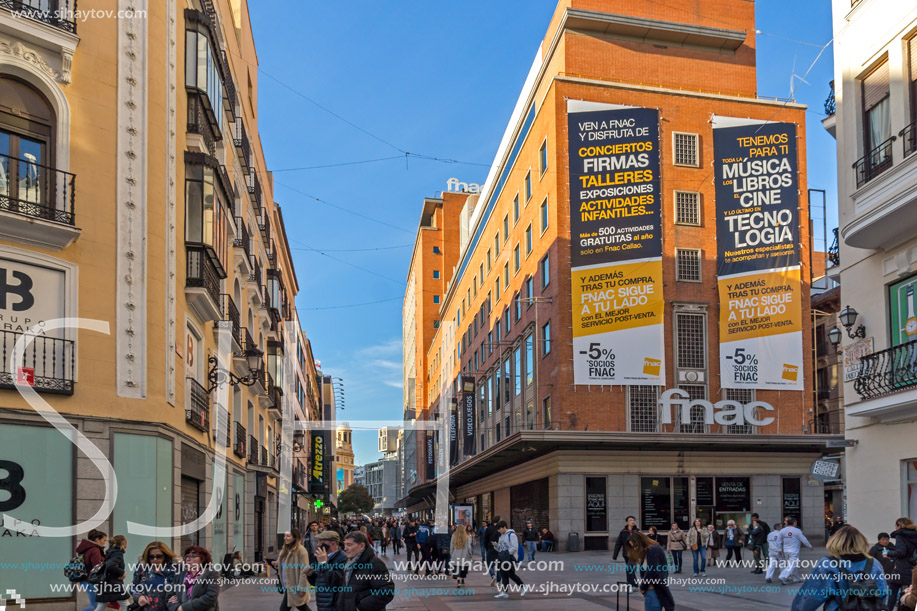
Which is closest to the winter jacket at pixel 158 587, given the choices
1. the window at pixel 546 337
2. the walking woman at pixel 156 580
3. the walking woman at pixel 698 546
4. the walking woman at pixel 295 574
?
the walking woman at pixel 156 580

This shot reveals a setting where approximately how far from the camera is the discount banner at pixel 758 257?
1491 inches

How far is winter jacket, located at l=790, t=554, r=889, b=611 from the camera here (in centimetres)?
750

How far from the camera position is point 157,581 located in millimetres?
8586

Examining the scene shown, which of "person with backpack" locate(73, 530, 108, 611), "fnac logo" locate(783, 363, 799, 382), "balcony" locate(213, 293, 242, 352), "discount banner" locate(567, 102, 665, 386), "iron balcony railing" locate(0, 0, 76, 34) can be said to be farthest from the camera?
"fnac logo" locate(783, 363, 799, 382)

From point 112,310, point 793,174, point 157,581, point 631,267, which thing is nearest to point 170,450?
point 112,310

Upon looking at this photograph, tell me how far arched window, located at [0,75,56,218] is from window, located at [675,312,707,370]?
28.2 meters

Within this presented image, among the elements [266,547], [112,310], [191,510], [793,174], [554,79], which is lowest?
[266,547]

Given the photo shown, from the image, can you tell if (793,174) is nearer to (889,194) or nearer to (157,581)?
(889,194)

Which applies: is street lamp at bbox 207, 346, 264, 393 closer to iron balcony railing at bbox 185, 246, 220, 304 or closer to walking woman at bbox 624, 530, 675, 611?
iron balcony railing at bbox 185, 246, 220, 304

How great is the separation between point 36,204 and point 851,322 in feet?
51.5

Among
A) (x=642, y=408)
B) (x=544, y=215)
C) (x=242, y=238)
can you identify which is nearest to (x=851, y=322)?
(x=242, y=238)

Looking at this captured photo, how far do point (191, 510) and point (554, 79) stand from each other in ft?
84.1

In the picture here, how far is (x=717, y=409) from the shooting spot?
38438mm

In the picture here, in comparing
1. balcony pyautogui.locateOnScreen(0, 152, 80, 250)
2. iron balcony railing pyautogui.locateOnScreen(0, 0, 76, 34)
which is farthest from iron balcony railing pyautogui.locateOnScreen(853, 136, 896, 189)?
iron balcony railing pyautogui.locateOnScreen(0, 0, 76, 34)
